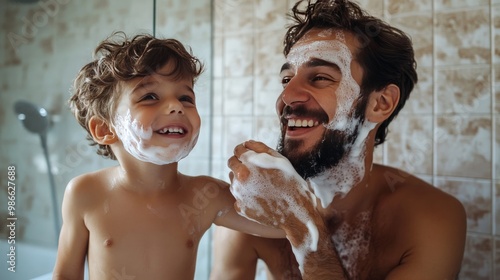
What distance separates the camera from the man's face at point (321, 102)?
93cm

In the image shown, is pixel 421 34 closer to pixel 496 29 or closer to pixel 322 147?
pixel 496 29

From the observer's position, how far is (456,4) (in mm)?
1155

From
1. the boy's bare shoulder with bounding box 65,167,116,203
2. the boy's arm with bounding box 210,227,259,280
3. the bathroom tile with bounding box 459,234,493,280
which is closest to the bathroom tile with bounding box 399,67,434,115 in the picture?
the bathroom tile with bounding box 459,234,493,280

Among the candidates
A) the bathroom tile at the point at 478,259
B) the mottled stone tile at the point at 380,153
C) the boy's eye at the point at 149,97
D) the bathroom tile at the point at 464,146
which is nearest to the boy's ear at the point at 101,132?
the boy's eye at the point at 149,97

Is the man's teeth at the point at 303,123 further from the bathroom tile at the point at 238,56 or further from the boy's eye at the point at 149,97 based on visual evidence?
the bathroom tile at the point at 238,56

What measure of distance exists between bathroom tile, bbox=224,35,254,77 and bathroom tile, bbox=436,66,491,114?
55cm

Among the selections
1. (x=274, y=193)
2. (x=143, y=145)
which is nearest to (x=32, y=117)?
(x=143, y=145)

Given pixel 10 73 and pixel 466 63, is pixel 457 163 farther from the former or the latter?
pixel 10 73

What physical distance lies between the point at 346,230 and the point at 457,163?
0.41 metres

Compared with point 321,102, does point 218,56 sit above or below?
above

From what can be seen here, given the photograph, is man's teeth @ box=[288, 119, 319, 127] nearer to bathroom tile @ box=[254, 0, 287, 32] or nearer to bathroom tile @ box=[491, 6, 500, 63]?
bathroom tile @ box=[254, 0, 287, 32]

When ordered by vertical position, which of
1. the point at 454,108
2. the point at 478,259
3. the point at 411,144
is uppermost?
the point at 454,108

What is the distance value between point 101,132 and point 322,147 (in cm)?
47

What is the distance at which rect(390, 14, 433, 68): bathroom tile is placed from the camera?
46.8 inches
